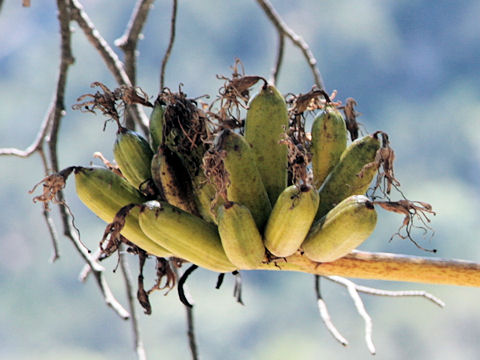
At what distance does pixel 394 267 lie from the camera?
5.72 ft

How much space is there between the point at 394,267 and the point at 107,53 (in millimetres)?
1568

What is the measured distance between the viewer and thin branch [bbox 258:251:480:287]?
1.73m

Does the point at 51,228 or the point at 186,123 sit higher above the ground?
the point at 186,123

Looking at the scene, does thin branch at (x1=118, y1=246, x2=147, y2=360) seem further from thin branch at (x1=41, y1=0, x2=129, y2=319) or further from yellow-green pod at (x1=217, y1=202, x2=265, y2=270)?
yellow-green pod at (x1=217, y1=202, x2=265, y2=270)

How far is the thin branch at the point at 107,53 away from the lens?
2.66 meters

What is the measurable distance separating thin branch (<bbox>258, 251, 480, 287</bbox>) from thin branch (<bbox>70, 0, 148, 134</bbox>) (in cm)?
107

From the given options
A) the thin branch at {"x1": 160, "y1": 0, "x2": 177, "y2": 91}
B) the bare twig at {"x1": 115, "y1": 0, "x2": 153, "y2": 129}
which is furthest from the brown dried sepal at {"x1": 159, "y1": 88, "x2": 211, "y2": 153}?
the bare twig at {"x1": 115, "y1": 0, "x2": 153, "y2": 129}

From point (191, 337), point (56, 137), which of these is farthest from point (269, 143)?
point (56, 137)

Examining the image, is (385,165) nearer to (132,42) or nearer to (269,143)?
(269,143)

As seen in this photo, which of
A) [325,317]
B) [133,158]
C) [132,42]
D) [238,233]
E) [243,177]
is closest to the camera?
[238,233]

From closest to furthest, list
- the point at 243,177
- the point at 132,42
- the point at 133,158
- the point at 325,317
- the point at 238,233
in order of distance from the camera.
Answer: the point at 238,233 → the point at 243,177 → the point at 133,158 → the point at 325,317 → the point at 132,42

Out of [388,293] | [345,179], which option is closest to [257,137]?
[345,179]

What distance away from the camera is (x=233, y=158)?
165 cm

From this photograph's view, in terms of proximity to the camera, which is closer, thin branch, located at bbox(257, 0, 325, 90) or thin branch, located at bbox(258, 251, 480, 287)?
thin branch, located at bbox(258, 251, 480, 287)
